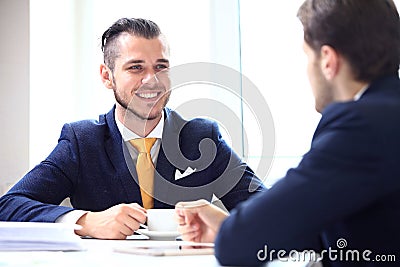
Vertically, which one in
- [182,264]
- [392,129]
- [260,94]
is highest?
[260,94]

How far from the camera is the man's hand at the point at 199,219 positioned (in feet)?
4.32

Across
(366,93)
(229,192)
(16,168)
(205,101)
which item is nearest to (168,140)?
(229,192)

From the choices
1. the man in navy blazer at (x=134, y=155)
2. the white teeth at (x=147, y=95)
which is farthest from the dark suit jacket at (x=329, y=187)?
the white teeth at (x=147, y=95)

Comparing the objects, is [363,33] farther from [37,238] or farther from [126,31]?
[126,31]

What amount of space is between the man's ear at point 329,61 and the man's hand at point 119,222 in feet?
2.20

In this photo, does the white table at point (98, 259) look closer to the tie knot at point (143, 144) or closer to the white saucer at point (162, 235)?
the white saucer at point (162, 235)

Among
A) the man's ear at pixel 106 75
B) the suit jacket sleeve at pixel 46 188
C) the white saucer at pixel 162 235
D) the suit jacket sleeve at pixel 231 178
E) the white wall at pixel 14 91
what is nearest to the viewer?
Result: the white saucer at pixel 162 235

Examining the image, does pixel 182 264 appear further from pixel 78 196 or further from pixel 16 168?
pixel 16 168

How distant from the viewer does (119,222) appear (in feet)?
5.24

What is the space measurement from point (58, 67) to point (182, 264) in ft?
6.12

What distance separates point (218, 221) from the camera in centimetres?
131

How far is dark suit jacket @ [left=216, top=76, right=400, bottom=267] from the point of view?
92cm

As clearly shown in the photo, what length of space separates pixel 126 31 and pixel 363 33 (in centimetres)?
121

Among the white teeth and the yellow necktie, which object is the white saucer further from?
the white teeth
